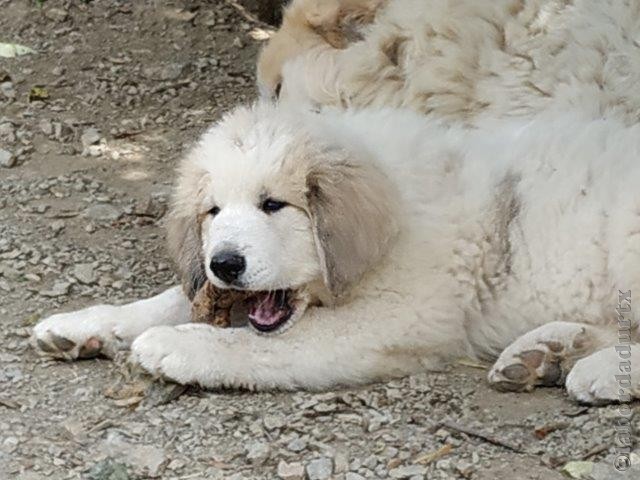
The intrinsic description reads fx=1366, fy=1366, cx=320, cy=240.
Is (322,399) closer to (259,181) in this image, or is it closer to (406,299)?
(406,299)

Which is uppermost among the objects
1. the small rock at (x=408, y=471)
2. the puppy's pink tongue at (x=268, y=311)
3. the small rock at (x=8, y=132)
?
the puppy's pink tongue at (x=268, y=311)

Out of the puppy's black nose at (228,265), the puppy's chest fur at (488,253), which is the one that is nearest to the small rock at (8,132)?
the puppy's black nose at (228,265)

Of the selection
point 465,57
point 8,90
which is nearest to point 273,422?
point 465,57

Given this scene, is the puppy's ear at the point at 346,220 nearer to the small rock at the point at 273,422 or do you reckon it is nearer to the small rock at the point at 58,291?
the small rock at the point at 273,422

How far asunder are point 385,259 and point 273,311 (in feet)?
1.45

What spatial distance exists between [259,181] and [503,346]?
3.64 ft

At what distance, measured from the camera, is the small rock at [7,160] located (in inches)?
269

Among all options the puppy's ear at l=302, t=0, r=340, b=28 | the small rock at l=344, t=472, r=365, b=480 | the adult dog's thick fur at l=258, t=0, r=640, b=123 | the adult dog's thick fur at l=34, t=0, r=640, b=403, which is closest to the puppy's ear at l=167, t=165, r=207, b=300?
the adult dog's thick fur at l=34, t=0, r=640, b=403

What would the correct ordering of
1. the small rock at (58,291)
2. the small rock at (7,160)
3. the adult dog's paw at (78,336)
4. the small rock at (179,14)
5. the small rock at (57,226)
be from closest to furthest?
1. the adult dog's paw at (78,336)
2. the small rock at (58,291)
3. the small rock at (57,226)
4. the small rock at (7,160)
5. the small rock at (179,14)

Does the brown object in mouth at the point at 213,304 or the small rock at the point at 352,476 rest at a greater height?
the brown object in mouth at the point at 213,304

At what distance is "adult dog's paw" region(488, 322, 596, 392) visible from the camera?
4.68m

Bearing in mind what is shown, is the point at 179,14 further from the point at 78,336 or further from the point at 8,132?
the point at 78,336

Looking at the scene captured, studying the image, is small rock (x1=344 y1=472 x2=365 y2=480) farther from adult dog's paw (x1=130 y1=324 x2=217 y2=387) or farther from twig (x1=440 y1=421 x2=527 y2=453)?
adult dog's paw (x1=130 y1=324 x2=217 y2=387)

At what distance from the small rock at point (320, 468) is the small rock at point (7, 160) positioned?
10.3 feet
